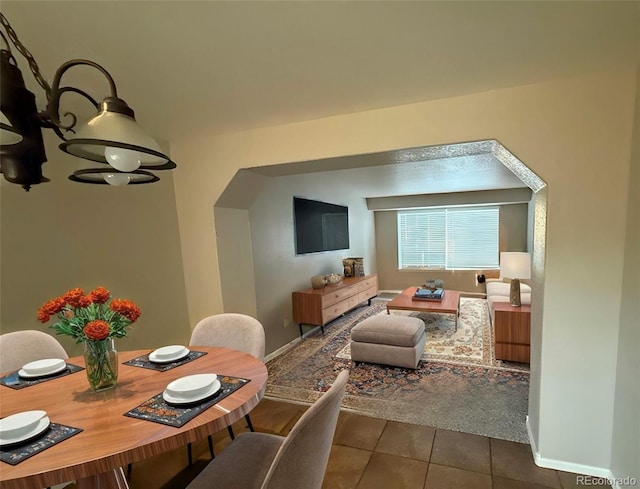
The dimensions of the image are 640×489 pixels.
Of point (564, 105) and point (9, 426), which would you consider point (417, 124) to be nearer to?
point (564, 105)

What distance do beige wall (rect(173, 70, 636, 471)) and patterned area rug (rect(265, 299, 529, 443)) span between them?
0.44 meters

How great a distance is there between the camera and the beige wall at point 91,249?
1.68 m

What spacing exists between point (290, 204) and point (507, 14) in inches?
124

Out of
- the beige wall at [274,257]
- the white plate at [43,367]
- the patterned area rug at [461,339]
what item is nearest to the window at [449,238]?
the patterned area rug at [461,339]

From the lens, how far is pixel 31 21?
117 centimetres

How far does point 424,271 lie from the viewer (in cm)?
676

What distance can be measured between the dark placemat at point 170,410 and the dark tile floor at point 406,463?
3.41 ft

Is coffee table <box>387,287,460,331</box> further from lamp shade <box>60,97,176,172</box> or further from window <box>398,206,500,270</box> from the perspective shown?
lamp shade <box>60,97,176,172</box>

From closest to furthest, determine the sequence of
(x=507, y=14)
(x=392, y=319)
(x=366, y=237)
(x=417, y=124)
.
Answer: (x=507, y=14)
(x=417, y=124)
(x=392, y=319)
(x=366, y=237)

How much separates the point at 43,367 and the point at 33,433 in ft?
1.98

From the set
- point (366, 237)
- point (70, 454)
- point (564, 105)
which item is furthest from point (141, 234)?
point (366, 237)

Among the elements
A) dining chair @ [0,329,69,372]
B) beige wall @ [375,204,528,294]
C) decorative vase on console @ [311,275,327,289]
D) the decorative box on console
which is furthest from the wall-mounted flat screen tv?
dining chair @ [0,329,69,372]

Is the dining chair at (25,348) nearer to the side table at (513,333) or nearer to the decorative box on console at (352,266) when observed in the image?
the side table at (513,333)

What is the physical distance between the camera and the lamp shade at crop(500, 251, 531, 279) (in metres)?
3.39
